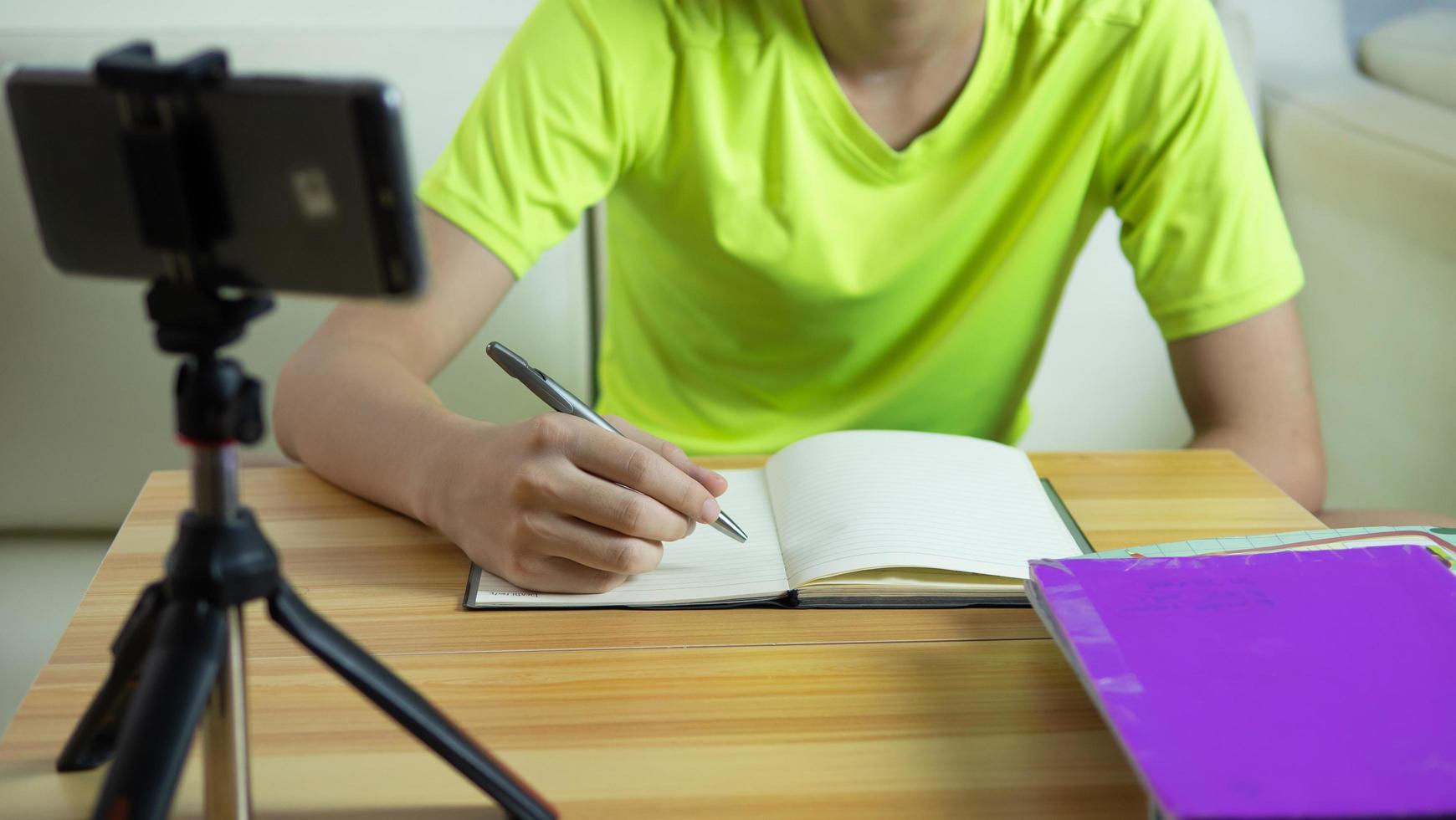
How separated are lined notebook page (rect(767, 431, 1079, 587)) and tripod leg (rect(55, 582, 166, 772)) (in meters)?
0.33

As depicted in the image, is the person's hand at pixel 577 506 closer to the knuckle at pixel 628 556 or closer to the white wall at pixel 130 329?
the knuckle at pixel 628 556

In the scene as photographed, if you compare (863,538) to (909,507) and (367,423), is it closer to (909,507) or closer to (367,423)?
(909,507)

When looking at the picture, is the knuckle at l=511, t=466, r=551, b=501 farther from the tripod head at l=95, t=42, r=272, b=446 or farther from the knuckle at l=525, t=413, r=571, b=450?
the tripod head at l=95, t=42, r=272, b=446

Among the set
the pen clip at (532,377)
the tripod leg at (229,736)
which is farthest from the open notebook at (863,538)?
the tripod leg at (229,736)

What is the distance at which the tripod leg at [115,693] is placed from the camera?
0.39m

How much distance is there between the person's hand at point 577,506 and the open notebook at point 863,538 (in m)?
0.02

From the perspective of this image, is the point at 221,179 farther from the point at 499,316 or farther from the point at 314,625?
the point at 499,316

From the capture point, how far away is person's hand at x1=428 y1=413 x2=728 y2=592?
638 mm

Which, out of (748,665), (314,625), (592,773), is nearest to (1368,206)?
(748,665)

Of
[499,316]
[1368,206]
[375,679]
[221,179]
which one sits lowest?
[499,316]

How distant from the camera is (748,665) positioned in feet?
1.93

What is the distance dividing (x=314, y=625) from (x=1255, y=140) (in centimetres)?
97

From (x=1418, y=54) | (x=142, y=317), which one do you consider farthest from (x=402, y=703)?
(x=1418, y=54)

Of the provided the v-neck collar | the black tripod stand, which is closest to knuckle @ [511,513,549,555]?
the black tripod stand
